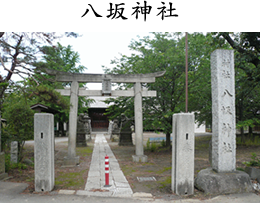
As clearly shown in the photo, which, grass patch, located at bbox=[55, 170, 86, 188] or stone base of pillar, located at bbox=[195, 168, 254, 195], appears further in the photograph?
grass patch, located at bbox=[55, 170, 86, 188]

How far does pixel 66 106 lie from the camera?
363 inches

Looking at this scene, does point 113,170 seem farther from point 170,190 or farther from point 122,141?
point 122,141

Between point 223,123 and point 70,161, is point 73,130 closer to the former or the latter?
point 70,161

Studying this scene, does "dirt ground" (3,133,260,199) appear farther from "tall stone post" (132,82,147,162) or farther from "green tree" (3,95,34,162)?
"green tree" (3,95,34,162)

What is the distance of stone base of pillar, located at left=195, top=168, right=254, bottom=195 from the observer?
18.4 feet

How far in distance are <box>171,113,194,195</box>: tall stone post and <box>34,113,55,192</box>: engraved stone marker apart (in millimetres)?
3491

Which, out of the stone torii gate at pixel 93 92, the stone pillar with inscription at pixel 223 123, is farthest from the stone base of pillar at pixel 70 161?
the stone pillar with inscription at pixel 223 123

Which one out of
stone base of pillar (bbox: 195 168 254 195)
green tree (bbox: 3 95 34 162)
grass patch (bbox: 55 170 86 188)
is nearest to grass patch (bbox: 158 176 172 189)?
stone base of pillar (bbox: 195 168 254 195)

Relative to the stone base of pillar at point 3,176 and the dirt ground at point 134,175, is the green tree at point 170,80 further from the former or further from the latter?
the stone base of pillar at point 3,176

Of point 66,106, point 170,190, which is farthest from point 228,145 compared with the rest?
point 66,106

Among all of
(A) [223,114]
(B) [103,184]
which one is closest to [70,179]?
(B) [103,184]

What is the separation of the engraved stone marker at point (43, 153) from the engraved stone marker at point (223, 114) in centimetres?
474

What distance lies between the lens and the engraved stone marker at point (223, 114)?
6.14m

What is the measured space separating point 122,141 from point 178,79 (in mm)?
7748
